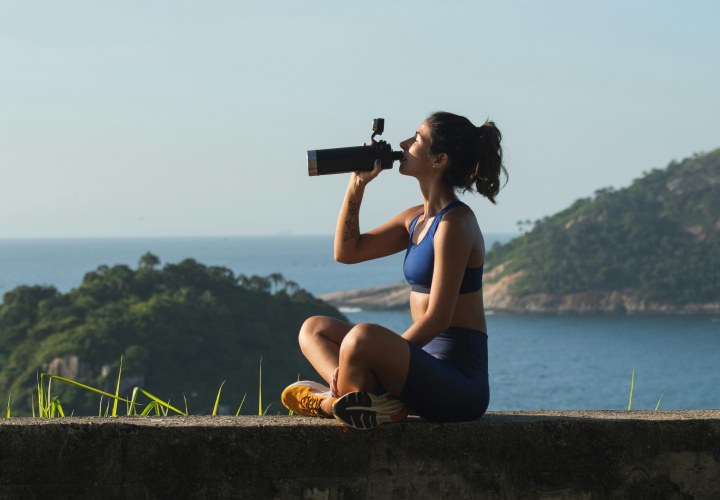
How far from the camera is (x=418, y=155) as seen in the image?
2410 mm

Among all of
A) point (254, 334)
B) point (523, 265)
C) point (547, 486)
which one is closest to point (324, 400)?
point (547, 486)

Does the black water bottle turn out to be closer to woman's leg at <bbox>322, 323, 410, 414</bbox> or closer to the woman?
the woman

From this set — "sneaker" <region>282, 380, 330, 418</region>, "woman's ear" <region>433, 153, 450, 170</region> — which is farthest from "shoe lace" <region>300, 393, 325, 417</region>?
"woman's ear" <region>433, 153, 450, 170</region>

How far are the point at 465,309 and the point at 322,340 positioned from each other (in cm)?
50

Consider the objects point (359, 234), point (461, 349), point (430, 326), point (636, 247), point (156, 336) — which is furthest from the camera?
point (636, 247)

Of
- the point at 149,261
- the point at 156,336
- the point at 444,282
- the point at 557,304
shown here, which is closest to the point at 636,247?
the point at 557,304

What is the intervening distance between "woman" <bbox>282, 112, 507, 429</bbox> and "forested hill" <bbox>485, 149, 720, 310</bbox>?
8710 cm

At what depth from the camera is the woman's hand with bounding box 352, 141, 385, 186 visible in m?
2.51

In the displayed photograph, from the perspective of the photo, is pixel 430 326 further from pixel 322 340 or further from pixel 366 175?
pixel 366 175

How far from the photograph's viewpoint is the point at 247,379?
42.6 metres

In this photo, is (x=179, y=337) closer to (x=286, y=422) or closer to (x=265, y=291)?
(x=265, y=291)

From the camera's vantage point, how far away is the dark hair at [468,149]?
7.72ft

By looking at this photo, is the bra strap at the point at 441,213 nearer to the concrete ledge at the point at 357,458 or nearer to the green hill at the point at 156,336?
the concrete ledge at the point at 357,458

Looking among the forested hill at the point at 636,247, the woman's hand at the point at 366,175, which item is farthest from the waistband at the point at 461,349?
the forested hill at the point at 636,247
